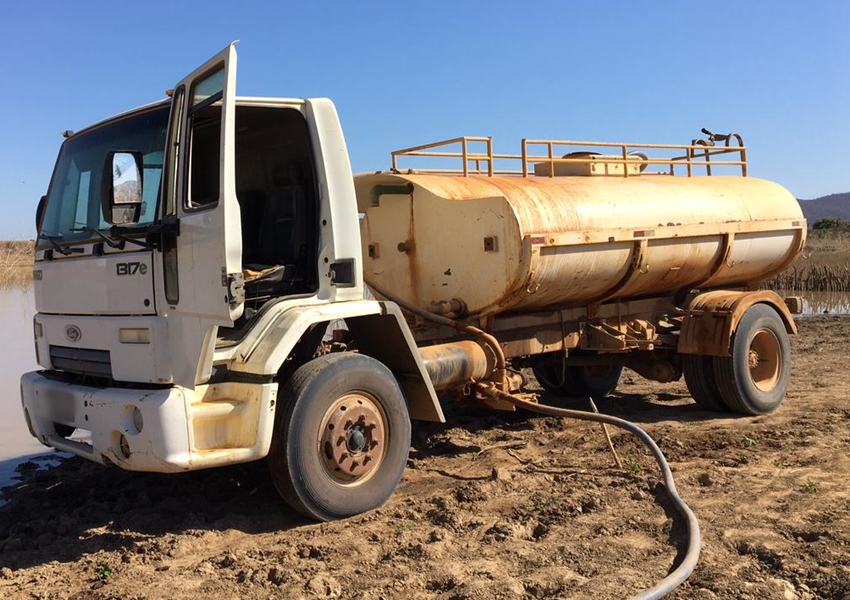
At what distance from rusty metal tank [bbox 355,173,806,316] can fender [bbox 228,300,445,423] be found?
1.18 metres

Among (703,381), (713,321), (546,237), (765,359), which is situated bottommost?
(703,381)

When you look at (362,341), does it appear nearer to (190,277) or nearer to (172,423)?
(190,277)

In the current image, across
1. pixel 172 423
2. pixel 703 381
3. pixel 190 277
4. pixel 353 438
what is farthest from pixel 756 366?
pixel 172 423

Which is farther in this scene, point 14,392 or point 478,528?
point 14,392

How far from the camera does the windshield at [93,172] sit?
4859 mm

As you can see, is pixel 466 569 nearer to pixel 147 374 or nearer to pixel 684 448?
pixel 147 374

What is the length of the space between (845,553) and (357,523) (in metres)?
2.84

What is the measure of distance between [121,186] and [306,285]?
4.52 feet

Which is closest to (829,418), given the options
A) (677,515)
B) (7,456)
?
(677,515)

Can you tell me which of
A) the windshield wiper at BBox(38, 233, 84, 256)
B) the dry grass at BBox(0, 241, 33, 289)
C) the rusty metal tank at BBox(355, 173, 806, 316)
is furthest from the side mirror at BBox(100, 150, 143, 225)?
the dry grass at BBox(0, 241, 33, 289)

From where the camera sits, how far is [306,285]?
5379 millimetres

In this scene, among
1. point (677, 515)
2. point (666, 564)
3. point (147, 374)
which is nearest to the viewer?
point (666, 564)

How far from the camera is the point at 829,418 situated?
311 inches

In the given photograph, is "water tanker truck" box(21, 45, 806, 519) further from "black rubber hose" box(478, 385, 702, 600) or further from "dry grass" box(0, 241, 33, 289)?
"dry grass" box(0, 241, 33, 289)
